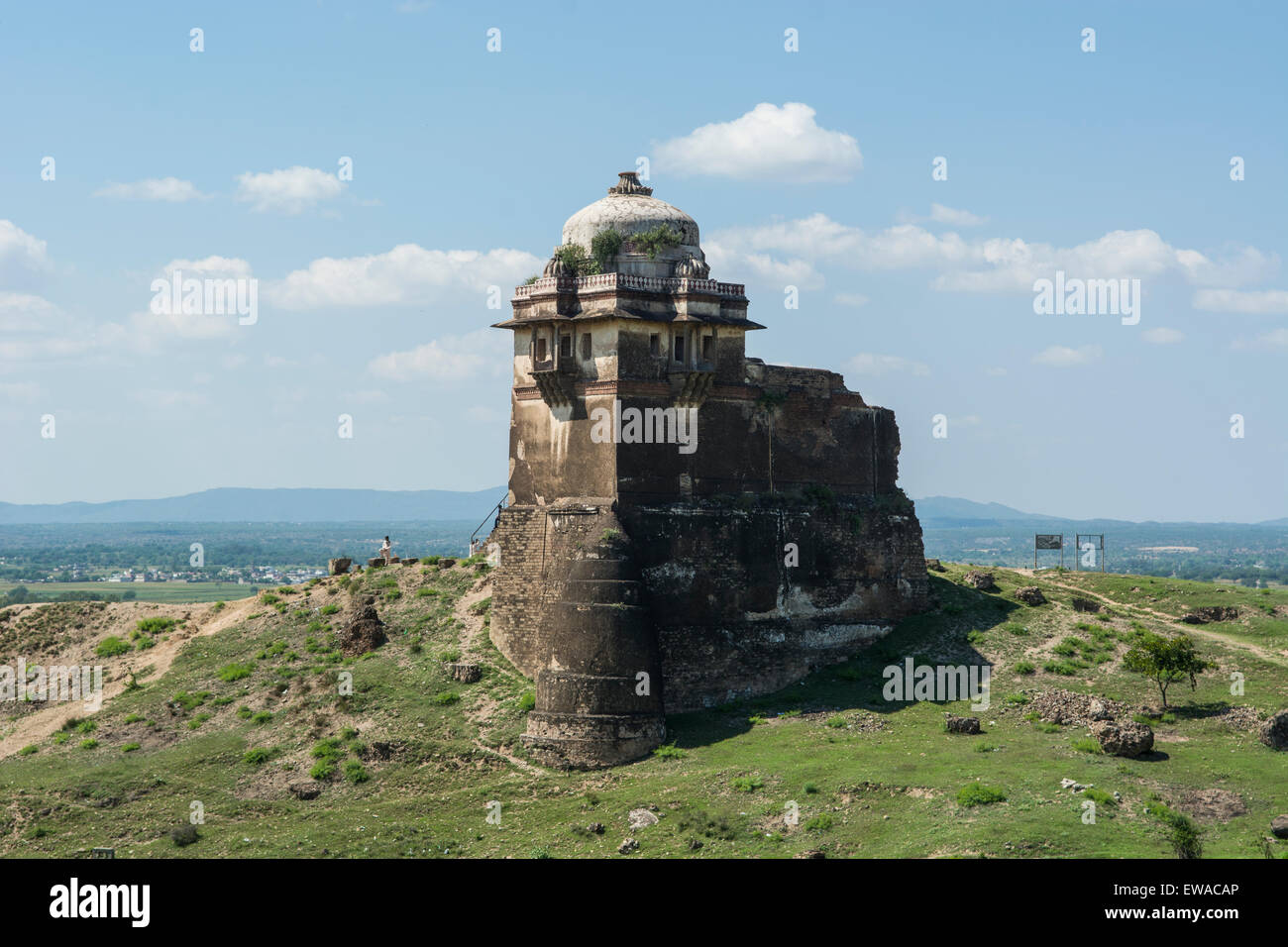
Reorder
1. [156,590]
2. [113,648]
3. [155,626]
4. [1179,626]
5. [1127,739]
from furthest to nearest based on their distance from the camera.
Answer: [156,590] → [155,626] → [113,648] → [1179,626] → [1127,739]

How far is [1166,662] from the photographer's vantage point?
43344 mm

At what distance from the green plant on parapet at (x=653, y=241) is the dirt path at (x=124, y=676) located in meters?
20.4

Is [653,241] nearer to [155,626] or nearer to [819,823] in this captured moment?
[819,823]

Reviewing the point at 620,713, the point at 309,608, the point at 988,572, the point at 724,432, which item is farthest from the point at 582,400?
the point at 988,572

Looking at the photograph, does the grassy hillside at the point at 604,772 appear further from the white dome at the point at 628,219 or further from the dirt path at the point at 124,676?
the white dome at the point at 628,219

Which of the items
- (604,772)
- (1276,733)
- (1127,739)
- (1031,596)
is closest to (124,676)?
(604,772)

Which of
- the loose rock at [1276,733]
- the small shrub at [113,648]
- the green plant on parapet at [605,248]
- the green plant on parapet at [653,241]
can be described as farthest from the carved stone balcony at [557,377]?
the loose rock at [1276,733]

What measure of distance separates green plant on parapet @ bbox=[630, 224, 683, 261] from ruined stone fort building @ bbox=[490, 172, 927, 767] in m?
0.05

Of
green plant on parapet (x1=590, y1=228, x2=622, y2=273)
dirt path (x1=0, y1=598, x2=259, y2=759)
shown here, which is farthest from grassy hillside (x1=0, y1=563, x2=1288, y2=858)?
green plant on parapet (x1=590, y1=228, x2=622, y2=273)

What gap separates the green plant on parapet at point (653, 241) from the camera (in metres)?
48.6

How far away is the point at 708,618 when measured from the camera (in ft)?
154

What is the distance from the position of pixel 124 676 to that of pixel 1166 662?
3387cm

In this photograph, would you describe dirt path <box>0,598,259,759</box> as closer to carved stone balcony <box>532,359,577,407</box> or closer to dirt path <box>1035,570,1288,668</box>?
carved stone balcony <box>532,359,577,407</box>
